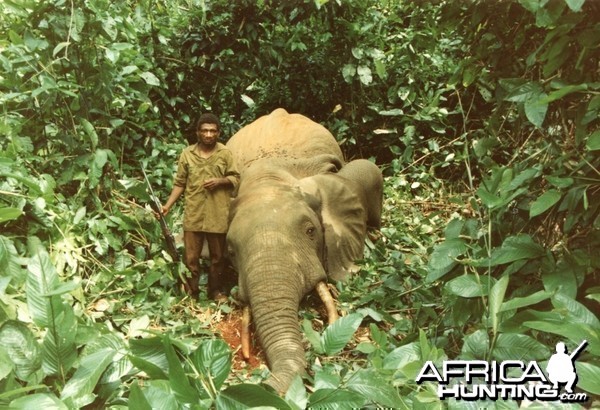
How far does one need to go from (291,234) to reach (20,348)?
3000 mm

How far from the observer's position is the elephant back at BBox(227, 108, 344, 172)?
5766 millimetres

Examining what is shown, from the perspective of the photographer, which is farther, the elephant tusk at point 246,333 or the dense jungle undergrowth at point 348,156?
the elephant tusk at point 246,333

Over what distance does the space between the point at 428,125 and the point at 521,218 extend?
16.2 feet

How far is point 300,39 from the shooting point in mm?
7531

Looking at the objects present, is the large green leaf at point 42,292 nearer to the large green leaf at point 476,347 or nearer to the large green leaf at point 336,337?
the large green leaf at point 336,337

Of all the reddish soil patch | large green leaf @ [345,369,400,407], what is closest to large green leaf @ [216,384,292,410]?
large green leaf @ [345,369,400,407]

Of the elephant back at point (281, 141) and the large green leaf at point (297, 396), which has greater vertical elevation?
the elephant back at point (281, 141)

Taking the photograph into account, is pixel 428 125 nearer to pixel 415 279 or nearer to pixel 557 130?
pixel 415 279

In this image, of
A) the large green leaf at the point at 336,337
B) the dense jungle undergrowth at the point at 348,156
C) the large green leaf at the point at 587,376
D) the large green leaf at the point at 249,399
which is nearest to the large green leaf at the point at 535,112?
the dense jungle undergrowth at the point at 348,156

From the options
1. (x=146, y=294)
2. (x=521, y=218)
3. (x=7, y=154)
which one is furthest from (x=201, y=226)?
(x=521, y=218)

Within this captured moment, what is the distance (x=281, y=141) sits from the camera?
5.93m

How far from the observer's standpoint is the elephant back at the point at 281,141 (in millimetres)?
5766

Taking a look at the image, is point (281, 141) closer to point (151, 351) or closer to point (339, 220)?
point (339, 220)

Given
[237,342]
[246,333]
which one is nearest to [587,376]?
[246,333]
